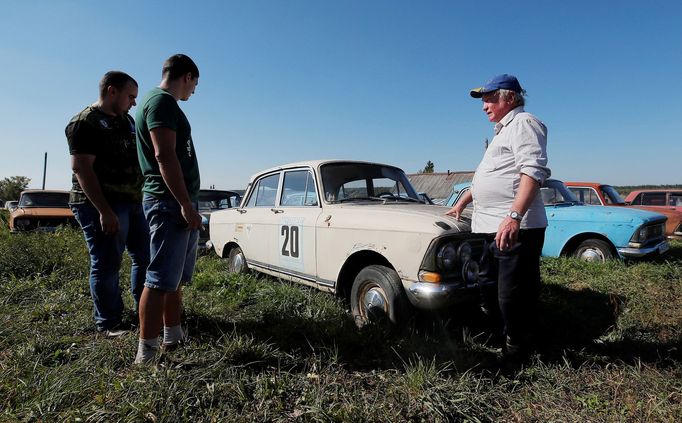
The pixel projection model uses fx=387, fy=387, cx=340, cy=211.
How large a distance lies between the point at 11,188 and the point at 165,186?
49825 millimetres

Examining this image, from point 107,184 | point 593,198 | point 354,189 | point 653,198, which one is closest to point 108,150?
point 107,184

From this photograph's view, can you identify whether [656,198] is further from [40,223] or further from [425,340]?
[40,223]

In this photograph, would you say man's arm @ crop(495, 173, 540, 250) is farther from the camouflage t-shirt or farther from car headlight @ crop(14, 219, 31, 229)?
car headlight @ crop(14, 219, 31, 229)

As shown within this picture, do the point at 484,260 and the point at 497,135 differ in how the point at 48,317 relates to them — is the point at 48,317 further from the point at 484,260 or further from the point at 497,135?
the point at 497,135

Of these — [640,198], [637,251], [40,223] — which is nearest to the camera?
[637,251]

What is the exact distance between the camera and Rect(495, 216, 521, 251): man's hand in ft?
7.50

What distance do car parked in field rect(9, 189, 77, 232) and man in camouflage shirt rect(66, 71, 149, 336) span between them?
5.96m

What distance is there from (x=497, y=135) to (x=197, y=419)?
2.44 m

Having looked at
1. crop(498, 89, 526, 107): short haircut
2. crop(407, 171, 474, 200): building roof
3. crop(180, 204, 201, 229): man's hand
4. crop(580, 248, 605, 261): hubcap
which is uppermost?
crop(407, 171, 474, 200): building roof

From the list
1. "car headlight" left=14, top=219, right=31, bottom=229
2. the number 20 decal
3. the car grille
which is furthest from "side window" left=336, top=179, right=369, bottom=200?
"car headlight" left=14, top=219, right=31, bottom=229

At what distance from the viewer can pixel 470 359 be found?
2646 mm

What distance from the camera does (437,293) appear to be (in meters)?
2.74

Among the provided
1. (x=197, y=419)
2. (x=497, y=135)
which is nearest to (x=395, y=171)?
(x=497, y=135)

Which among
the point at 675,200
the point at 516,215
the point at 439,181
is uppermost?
the point at 439,181
